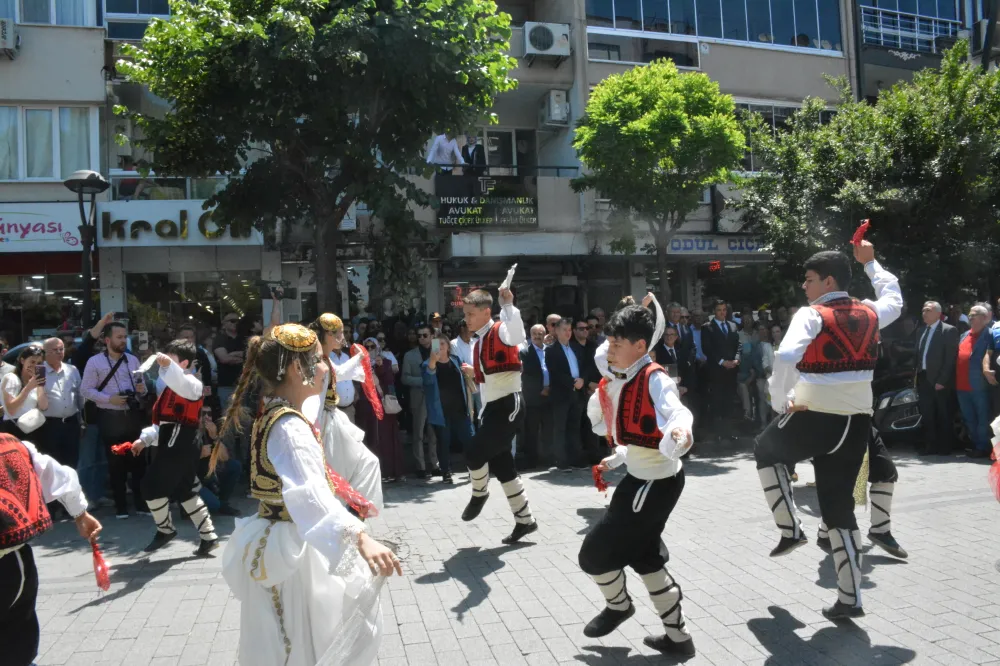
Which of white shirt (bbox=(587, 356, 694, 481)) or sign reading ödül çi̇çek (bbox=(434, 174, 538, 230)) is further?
sign reading ödül çi̇çek (bbox=(434, 174, 538, 230))

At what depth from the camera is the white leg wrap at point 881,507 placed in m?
5.60

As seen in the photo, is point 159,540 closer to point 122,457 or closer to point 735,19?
point 122,457

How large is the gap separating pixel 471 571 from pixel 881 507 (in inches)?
117

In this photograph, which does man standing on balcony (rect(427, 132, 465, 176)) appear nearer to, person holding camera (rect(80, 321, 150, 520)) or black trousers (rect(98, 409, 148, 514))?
person holding camera (rect(80, 321, 150, 520))

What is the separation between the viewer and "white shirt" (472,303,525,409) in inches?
Answer: 251

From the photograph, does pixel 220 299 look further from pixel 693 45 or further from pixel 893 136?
pixel 893 136

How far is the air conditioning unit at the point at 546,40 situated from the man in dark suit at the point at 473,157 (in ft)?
7.36

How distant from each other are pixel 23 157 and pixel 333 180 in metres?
8.66

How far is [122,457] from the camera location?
27.1 feet

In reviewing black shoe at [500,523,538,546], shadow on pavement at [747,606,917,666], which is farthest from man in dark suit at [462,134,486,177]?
shadow on pavement at [747,606,917,666]

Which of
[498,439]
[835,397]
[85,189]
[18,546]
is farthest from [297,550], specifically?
[85,189]

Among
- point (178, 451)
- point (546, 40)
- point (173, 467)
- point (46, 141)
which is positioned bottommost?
point (173, 467)

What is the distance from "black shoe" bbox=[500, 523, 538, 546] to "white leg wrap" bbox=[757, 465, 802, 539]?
2068mm

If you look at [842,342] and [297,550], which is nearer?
[297,550]
